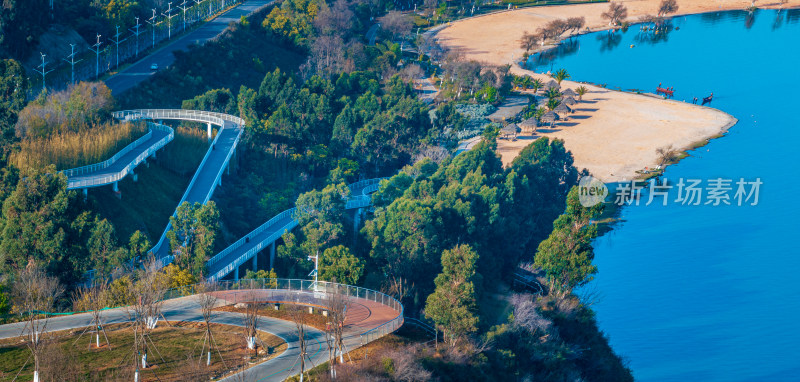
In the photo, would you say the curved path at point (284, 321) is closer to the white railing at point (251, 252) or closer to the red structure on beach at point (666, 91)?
the white railing at point (251, 252)

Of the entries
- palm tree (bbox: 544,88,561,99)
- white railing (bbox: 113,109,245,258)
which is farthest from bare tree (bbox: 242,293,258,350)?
palm tree (bbox: 544,88,561,99)

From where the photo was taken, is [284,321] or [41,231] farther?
[41,231]

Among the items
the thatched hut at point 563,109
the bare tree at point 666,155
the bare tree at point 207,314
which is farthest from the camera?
the thatched hut at point 563,109

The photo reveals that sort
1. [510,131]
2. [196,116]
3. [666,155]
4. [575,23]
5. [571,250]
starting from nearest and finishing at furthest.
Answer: [571,250] → [196,116] → [666,155] → [510,131] → [575,23]

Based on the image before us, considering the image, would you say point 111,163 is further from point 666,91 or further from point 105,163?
point 666,91

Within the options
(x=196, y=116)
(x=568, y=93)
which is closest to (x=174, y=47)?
(x=196, y=116)

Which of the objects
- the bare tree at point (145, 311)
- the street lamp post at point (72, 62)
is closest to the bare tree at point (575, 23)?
the street lamp post at point (72, 62)
